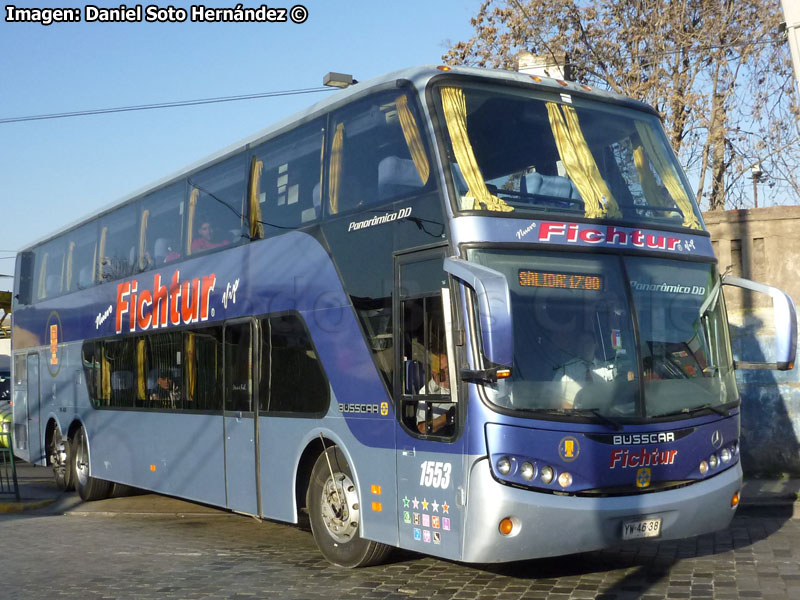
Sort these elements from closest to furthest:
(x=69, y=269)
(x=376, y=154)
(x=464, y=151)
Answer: (x=464, y=151) → (x=376, y=154) → (x=69, y=269)

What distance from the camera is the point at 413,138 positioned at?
8.34 meters

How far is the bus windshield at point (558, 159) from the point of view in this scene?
8.02 m

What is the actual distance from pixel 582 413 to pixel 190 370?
242 inches

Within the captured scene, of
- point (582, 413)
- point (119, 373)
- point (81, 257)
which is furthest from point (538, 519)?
point (81, 257)

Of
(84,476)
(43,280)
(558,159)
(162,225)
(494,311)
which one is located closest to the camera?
(494,311)

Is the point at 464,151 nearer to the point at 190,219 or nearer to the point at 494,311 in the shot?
the point at 494,311

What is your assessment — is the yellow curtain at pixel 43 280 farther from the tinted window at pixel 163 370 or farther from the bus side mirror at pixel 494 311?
the bus side mirror at pixel 494 311

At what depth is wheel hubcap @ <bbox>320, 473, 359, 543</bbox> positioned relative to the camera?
9.02m

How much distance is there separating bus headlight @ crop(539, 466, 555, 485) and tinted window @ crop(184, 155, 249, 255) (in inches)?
194

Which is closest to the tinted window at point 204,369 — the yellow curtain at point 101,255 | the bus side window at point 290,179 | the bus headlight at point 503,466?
the bus side window at point 290,179

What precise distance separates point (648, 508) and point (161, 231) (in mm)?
7959

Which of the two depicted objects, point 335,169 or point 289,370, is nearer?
point 335,169

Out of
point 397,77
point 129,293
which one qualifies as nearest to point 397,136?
point 397,77

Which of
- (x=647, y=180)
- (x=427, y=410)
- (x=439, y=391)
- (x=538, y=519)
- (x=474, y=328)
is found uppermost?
(x=647, y=180)
